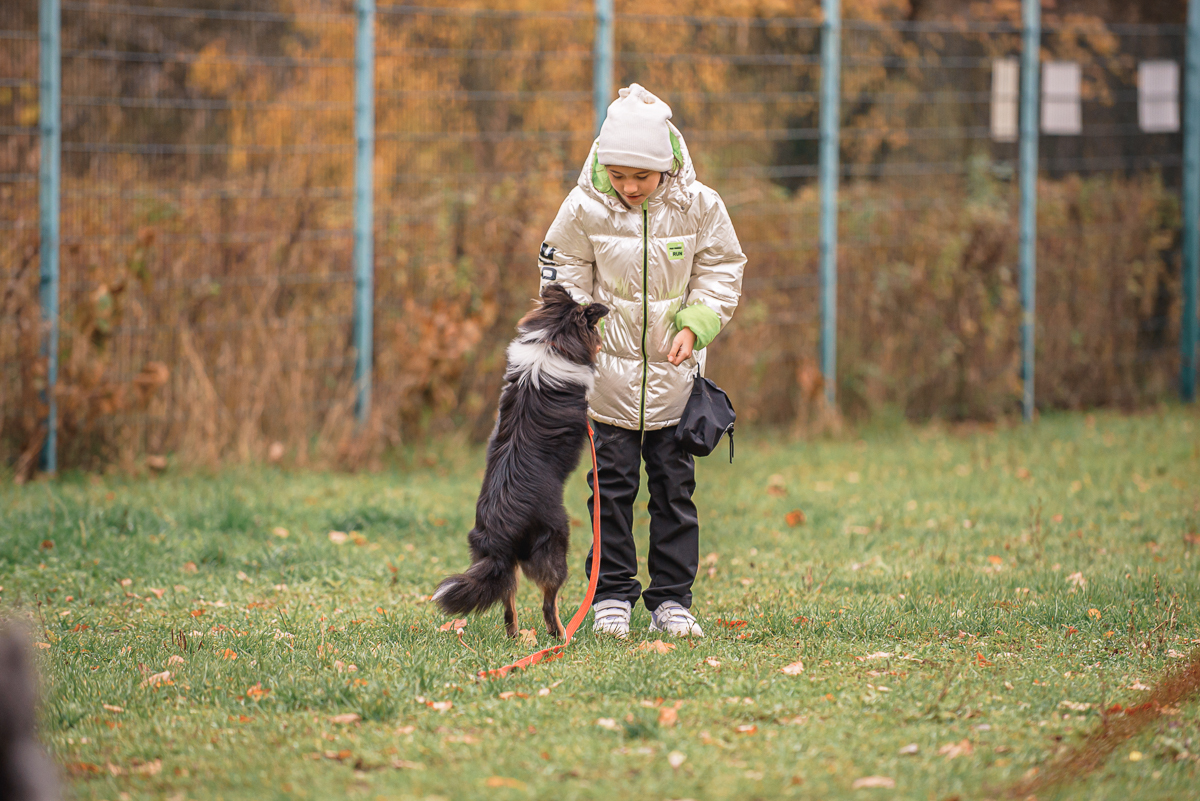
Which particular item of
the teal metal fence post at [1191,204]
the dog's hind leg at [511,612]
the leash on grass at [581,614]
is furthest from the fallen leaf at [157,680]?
the teal metal fence post at [1191,204]

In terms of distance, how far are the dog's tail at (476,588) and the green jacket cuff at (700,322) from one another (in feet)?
3.45

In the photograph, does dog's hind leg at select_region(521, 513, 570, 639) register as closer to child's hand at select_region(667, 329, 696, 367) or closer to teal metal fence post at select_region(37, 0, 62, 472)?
child's hand at select_region(667, 329, 696, 367)

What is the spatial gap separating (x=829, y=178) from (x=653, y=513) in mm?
5378

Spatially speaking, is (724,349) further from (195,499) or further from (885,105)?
(195,499)

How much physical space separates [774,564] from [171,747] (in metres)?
3.17

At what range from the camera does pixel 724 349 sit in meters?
9.26

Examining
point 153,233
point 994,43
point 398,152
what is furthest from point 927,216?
point 153,233

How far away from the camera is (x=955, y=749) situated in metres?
3.38

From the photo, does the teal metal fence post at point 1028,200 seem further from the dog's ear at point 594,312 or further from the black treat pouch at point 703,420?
the dog's ear at point 594,312

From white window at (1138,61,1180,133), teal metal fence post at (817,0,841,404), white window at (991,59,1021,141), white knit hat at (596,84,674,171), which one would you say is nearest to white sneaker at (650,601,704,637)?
white knit hat at (596,84,674,171)

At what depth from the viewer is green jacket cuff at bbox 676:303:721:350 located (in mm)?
4352

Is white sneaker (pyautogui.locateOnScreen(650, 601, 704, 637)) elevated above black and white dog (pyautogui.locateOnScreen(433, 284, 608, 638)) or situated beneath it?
situated beneath

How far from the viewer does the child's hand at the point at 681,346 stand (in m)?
4.34

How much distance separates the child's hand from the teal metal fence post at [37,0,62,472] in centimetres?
463
